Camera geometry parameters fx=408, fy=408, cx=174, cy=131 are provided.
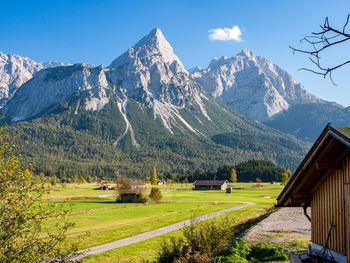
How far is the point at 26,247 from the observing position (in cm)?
1644

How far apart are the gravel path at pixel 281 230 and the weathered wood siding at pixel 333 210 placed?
2032cm

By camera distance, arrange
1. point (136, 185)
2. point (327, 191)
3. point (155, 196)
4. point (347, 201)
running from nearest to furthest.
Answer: point (347, 201) → point (327, 191) → point (155, 196) → point (136, 185)

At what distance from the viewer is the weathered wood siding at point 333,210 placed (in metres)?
11.1

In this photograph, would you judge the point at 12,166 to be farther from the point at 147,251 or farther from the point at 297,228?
the point at 297,228

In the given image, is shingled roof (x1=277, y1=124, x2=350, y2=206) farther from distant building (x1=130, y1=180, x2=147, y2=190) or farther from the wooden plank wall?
distant building (x1=130, y1=180, x2=147, y2=190)

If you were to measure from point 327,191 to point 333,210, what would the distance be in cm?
69

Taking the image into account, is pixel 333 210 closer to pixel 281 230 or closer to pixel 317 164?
pixel 317 164

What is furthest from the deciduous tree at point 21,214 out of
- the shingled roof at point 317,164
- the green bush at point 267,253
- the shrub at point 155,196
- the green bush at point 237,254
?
the shrub at point 155,196

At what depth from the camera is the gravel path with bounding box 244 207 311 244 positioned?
3478 centimetres

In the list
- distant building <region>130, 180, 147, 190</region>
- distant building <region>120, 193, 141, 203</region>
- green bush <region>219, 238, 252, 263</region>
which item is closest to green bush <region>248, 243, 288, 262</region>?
green bush <region>219, 238, 252, 263</region>

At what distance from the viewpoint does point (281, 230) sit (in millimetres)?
40312

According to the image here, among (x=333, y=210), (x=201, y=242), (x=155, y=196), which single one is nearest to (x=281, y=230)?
(x=201, y=242)

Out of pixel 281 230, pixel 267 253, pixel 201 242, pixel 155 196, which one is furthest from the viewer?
pixel 155 196

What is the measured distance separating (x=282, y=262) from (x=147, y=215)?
59.9m
